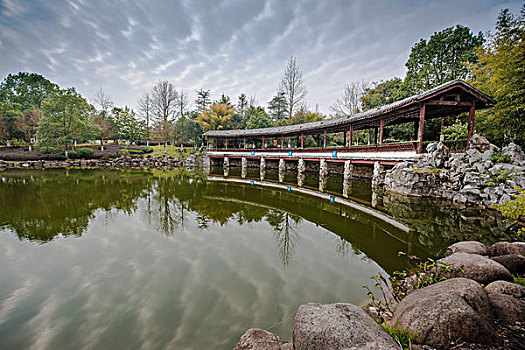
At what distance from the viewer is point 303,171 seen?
2008cm

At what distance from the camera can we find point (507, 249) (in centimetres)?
379

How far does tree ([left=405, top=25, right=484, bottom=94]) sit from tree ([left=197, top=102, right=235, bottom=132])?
22.2 metres

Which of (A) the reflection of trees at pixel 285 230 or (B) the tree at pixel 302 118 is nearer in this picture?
(A) the reflection of trees at pixel 285 230

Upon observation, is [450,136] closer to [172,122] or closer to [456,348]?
[456,348]

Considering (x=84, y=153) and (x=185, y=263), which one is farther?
(x=84, y=153)

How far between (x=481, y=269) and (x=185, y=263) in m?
4.83

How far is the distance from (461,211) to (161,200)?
12107mm

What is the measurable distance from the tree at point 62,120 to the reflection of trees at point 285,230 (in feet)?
102

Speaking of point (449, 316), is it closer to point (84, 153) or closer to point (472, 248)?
point (472, 248)

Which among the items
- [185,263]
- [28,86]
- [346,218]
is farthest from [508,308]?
[28,86]

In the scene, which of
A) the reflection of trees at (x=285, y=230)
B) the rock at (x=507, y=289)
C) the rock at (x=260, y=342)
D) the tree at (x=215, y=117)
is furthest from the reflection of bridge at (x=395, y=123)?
the tree at (x=215, y=117)

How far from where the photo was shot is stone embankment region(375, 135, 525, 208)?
7988mm

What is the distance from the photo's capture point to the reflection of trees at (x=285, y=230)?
5.18 metres

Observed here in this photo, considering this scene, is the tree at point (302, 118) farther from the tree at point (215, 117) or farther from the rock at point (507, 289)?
the rock at point (507, 289)
